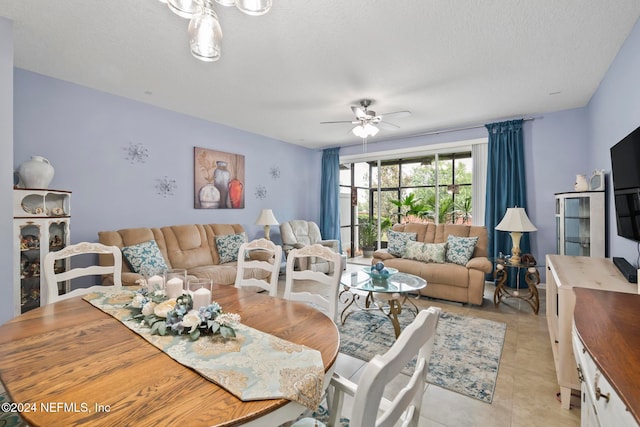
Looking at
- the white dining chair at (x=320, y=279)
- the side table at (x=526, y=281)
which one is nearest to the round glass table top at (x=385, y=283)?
the white dining chair at (x=320, y=279)

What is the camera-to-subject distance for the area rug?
2109mm

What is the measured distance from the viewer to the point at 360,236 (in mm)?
6926

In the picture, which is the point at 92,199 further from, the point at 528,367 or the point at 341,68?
the point at 528,367

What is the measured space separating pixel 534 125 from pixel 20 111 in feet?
20.9

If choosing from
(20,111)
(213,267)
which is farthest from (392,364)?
(20,111)

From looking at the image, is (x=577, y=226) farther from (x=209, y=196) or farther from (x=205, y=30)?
(x=209, y=196)

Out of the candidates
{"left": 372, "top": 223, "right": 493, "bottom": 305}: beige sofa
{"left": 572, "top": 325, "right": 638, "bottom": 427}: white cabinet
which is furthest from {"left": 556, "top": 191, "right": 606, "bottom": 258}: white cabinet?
{"left": 572, "top": 325, "right": 638, "bottom": 427}: white cabinet

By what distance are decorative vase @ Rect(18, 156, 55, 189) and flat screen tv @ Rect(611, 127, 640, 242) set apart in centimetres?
471

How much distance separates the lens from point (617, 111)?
2.65 meters

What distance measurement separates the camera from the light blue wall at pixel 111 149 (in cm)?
304

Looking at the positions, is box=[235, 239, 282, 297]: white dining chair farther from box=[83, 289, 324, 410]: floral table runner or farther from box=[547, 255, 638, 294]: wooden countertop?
box=[547, 255, 638, 294]: wooden countertop

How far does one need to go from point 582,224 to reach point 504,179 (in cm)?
135

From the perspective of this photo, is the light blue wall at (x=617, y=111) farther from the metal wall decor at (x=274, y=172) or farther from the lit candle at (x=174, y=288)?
the metal wall decor at (x=274, y=172)

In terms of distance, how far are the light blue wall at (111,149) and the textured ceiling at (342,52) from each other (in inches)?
8.5
